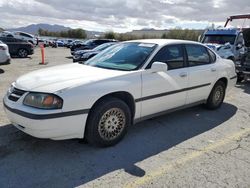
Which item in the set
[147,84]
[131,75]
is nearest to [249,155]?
[147,84]

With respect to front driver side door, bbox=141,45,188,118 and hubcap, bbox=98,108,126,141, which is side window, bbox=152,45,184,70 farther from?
hubcap, bbox=98,108,126,141

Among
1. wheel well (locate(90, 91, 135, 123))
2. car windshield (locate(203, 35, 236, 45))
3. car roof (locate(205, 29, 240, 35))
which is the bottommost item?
wheel well (locate(90, 91, 135, 123))

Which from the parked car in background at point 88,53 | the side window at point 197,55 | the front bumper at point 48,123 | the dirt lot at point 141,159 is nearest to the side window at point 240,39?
the parked car in background at point 88,53

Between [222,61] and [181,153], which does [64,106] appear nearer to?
[181,153]

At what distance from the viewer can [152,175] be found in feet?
11.3

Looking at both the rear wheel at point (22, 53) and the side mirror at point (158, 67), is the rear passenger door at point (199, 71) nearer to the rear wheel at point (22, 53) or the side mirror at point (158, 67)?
the side mirror at point (158, 67)

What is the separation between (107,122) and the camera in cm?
405

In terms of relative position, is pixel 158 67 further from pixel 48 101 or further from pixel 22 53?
pixel 22 53

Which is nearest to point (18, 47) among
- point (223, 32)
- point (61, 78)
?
point (223, 32)

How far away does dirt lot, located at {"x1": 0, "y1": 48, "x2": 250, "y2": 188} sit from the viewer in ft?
10.8

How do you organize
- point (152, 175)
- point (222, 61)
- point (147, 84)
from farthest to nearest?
1. point (222, 61)
2. point (147, 84)
3. point (152, 175)

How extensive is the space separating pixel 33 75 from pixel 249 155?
137 inches

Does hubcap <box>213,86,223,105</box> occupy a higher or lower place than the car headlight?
lower

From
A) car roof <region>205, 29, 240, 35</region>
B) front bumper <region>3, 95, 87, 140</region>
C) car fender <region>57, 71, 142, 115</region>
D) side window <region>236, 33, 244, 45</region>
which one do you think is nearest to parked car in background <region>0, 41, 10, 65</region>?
front bumper <region>3, 95, 87, 140</region>
